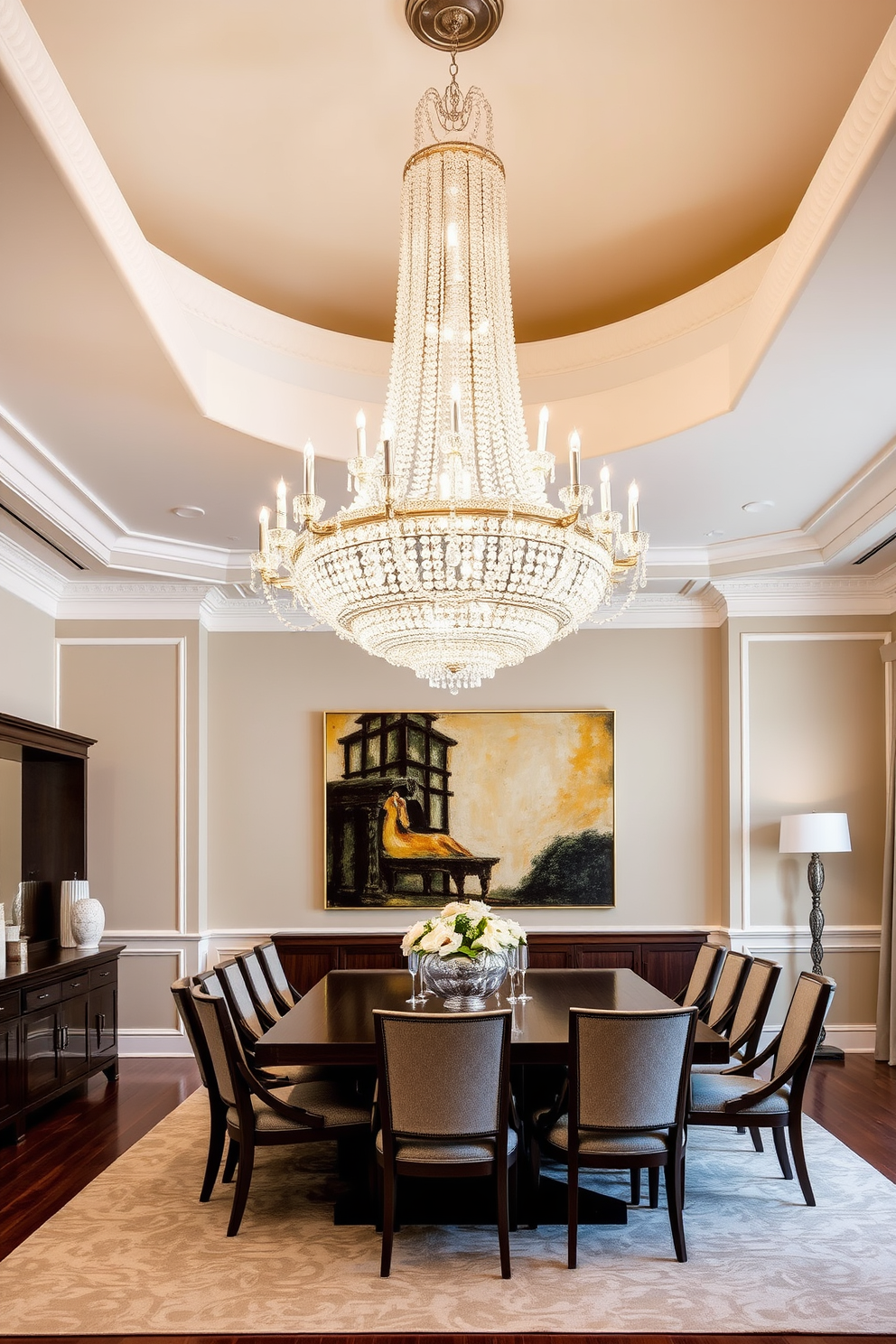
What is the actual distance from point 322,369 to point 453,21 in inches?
73.4

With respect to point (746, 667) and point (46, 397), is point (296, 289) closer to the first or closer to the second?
point (46, 397)

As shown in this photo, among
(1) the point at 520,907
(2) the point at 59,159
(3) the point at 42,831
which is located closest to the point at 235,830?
(3) the point at 42,831

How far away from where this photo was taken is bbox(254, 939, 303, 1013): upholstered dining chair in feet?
18.0

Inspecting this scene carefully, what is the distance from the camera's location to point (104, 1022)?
6.25 meters

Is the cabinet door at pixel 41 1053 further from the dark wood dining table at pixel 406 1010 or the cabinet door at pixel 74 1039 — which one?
the dark wood dining table at pixel 406 1010

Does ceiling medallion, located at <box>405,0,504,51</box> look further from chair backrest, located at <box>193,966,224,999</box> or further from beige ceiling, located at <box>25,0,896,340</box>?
chair backrest, located at <box>193,966,224,999</box>

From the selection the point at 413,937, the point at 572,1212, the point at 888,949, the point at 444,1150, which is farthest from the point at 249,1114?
the point at 888,949

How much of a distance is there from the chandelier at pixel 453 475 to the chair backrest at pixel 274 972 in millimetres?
2674

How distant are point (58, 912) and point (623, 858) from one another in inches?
143

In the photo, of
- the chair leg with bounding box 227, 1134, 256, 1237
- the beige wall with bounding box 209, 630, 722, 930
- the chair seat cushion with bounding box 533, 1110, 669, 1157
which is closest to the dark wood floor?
the chair seat cushion with bounding box 533, 1110, 669, 1157

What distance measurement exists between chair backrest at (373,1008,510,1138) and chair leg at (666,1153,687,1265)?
0.60m

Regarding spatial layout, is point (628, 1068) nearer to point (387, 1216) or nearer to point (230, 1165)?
point (387, 1216)

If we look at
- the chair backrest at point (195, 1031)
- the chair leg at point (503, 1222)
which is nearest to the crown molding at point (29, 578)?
the chair backrest at point (195, 1031)

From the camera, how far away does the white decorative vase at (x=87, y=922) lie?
246 inches
